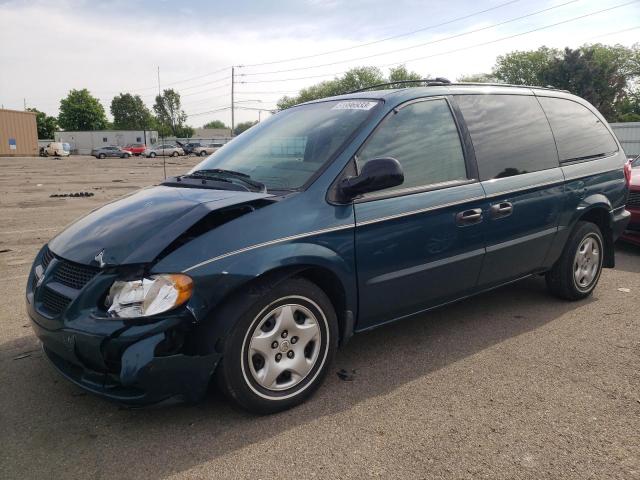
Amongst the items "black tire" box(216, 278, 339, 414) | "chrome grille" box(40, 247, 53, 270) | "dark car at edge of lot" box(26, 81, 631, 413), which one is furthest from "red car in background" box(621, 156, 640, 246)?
"chrome grille" box(40, 247, 53, 270)

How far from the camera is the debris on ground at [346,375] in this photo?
3230mm

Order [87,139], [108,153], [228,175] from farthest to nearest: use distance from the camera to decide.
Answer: [87,139], [108,153], [228,175]

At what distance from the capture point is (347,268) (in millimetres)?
2990

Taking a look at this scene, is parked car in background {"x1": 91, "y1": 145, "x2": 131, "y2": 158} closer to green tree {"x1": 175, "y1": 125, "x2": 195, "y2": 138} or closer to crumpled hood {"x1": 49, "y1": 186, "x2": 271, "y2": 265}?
green tree {"x1": 175, "y1": 125, "x2": 195, "y2": 138}

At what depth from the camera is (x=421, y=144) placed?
3.48m

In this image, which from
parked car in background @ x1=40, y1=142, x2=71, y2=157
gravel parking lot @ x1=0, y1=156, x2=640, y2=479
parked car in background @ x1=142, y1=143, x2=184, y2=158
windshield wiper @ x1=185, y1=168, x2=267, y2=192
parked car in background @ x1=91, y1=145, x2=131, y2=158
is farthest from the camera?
parked car in background @ x1=40, y1=142, x2=71, y2=157

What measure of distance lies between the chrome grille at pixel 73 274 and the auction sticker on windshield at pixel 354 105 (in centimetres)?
192

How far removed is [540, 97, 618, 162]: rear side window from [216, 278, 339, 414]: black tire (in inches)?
107

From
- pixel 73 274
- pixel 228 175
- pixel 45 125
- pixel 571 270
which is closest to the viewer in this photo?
pixel 73 274

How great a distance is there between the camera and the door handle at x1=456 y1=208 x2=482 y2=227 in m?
3.51

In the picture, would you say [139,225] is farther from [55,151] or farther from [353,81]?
[353,81]

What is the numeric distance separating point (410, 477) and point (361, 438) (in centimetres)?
36

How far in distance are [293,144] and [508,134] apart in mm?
1722

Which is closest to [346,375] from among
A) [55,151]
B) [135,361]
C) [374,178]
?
[374,178]
